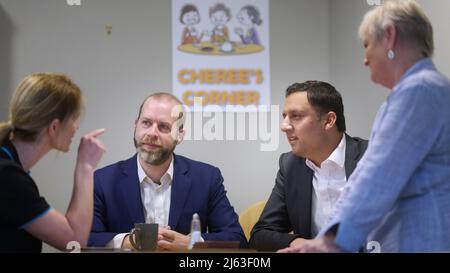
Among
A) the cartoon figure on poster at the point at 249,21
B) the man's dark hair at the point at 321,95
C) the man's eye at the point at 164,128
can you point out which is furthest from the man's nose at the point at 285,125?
the man's eye at the point at 164,128

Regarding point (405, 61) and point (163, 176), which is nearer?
point (405, 61)

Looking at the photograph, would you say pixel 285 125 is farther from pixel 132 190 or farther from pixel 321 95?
pixel 132 190

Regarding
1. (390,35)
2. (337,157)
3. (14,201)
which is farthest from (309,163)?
(14,201)

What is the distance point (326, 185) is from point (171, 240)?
2.18 feet

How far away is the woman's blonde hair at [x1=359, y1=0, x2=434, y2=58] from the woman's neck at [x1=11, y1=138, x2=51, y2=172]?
1089 millimetres

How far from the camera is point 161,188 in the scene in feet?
6.76

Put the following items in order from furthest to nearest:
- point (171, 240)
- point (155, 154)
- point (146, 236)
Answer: point (155, 154), point (171, 240), point (146, 236)

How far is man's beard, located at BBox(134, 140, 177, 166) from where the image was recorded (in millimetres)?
2050

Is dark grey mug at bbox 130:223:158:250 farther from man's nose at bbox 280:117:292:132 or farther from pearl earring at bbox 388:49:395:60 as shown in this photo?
pearl earring at bbox 388:49:395:60

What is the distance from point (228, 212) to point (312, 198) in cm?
35

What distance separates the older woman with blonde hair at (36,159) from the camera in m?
1.43

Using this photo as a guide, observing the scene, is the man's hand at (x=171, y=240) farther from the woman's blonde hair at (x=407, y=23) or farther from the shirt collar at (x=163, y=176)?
the woman's blonde hair at (x=407, y=23)

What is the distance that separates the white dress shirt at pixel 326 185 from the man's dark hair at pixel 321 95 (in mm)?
170

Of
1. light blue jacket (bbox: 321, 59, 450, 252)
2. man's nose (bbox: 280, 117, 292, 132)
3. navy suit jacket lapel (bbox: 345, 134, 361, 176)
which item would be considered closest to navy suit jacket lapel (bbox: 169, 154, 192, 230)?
man's nose (bbox: 280, 117, 292, 132)
